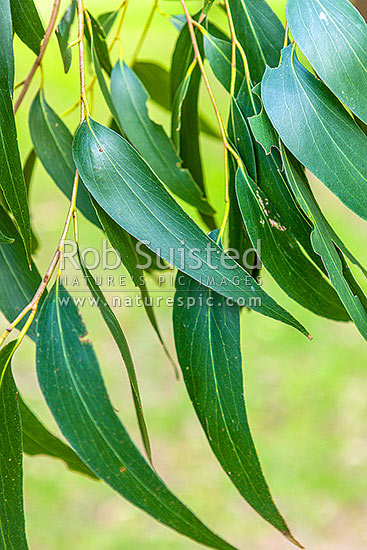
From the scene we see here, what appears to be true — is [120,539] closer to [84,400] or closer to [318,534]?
[318,534]

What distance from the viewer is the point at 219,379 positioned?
52 cm

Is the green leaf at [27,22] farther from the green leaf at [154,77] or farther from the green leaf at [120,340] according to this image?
the green leaf at [154,77]

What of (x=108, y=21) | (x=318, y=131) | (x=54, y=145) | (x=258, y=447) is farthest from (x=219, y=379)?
(x=258, y=447)

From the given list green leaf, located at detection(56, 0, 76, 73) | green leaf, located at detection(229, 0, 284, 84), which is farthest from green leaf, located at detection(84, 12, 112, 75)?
green leaf, located at detection(229, 0, 284, 84)

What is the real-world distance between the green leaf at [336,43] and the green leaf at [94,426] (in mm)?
258

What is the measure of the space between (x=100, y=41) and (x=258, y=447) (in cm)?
128

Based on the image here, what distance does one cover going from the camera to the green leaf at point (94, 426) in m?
0.47

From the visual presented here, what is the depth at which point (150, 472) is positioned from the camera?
0.48 meters

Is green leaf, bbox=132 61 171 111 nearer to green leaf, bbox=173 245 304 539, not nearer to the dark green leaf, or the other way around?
the dark green leaf

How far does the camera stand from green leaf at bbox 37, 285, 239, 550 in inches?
18.4

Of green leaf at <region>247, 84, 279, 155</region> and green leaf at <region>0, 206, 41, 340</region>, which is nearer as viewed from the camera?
green leaf at <region>247, 84, 279, 155</region>

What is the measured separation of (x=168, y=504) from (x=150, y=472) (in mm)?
26

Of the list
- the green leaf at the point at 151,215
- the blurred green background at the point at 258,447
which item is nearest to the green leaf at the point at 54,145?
the green leaf at the point at 151,215

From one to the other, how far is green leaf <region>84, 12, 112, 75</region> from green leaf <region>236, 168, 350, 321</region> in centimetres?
21
